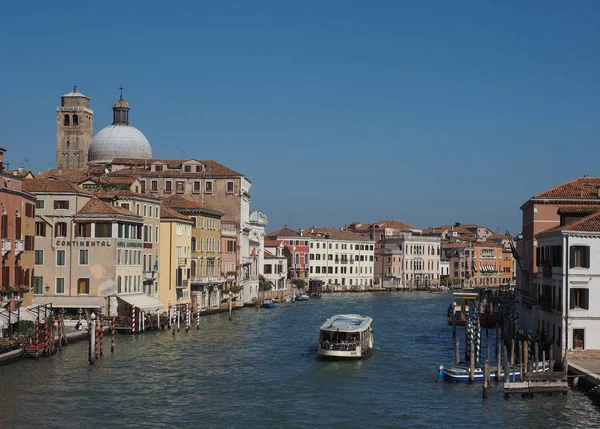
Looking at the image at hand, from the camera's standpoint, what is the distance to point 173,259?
2055 inches

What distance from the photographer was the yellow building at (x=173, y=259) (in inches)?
2009

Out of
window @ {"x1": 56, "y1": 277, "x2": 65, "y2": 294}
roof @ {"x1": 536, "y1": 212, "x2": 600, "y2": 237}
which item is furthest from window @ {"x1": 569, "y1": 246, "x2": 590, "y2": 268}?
window @ {"x1": 56, "y1": 277, "x2": 65, "y2": 294}

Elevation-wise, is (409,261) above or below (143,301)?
above

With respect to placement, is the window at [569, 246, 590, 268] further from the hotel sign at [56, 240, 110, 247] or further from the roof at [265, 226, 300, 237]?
the roof at [265, 226, 300, 237]

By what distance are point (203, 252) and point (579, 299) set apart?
32466 millimetres

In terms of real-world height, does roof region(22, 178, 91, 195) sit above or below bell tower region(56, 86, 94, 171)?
below

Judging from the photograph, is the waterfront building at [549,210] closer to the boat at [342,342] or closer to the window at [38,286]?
the boat at [342,342]

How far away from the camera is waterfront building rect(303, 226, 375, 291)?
341ft

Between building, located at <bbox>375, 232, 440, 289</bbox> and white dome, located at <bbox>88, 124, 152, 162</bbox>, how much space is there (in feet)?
124

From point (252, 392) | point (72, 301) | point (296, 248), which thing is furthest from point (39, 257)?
point (296, 248)

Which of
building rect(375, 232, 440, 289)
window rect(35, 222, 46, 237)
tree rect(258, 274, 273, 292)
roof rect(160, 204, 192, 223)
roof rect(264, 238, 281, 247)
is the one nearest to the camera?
window rect(35, 222, 46, 237)

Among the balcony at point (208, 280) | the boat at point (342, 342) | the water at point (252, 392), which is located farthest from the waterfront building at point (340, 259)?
the boat at point (342, 342)

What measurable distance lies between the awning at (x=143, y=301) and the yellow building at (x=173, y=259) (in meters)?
4.09

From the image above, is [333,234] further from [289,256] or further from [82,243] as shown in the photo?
[82,243]
